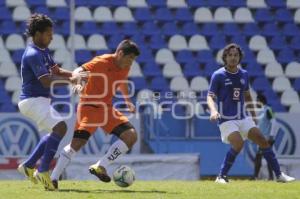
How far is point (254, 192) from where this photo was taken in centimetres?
848

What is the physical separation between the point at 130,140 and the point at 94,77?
0.87 meters

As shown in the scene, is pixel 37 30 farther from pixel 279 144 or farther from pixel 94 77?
pixel 279 144

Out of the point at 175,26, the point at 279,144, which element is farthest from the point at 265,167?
the point at 175,26

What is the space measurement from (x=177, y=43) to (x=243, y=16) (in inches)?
76.6

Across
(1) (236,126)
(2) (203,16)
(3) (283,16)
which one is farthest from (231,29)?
(1) (236,126)

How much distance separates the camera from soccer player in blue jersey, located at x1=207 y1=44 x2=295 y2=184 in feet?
33.7

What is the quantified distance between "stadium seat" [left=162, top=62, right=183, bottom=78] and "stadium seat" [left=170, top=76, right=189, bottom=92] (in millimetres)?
248

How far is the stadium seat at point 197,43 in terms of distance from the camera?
726 inches

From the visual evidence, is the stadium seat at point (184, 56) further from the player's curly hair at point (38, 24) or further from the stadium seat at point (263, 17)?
the player's curly hair at point (38, 24)

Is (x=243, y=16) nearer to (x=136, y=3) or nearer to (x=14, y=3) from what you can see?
(x=136, y=3)

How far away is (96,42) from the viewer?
1809 centimetres

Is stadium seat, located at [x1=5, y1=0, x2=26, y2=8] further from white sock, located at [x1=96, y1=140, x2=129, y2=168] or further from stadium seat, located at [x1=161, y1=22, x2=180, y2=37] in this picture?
white sock, located at [x1=96, y1=140, x2=129, y2=168]

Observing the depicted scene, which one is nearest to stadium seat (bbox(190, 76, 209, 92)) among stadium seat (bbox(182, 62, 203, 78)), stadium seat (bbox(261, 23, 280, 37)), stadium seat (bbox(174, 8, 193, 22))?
stadium seat (bbox(182, 62, 203, 78))

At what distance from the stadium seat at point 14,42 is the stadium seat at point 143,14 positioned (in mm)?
2860
